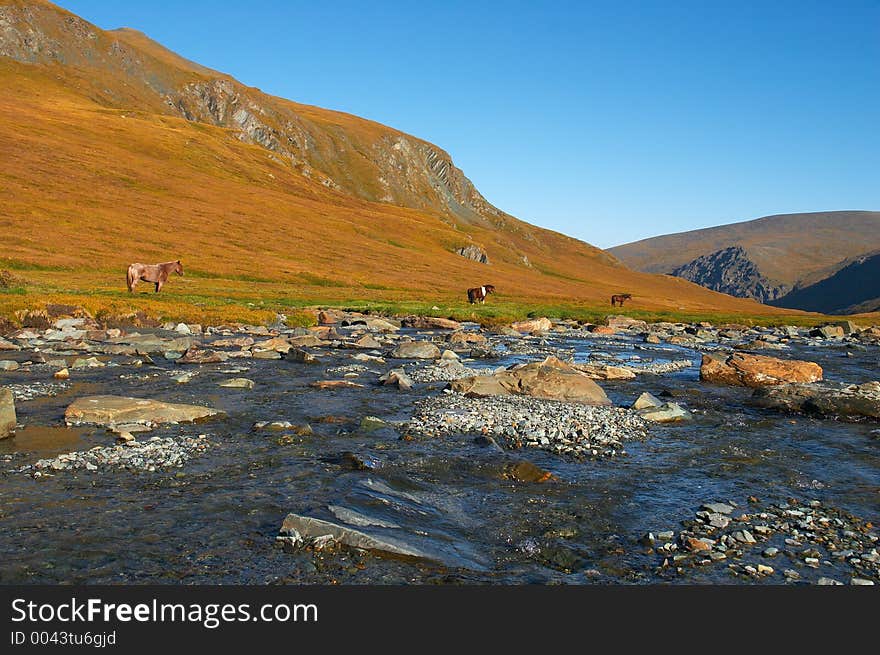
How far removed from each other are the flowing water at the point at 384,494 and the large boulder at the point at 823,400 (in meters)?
0.74

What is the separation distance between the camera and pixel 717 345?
1580 inches

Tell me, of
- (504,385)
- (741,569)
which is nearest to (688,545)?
(741,569)

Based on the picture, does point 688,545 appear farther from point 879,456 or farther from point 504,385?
point 504,385

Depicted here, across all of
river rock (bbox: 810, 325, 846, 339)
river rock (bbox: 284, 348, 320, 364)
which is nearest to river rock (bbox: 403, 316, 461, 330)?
river rock (bbox: 284, 348, 320, 364)

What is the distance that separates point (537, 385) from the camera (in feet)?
62.4

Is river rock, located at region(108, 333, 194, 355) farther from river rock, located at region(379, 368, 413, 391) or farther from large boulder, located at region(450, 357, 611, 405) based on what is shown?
large boulder, located at region(450, 357, 611, 405)

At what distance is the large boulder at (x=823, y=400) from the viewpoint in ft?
54.4

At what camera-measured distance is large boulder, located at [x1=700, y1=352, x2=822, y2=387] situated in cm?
2217

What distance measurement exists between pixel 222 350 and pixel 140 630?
73.2 ft

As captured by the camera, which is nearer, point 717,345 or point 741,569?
point 741,569

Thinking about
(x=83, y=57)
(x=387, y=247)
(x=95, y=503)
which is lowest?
(x=95, y=503)

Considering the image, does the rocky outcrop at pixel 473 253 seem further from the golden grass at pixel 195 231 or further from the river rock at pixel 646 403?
the river rock at pixel 646 403

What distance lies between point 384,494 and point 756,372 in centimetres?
1761

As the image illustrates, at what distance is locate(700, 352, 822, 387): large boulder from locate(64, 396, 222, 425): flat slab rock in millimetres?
18119
